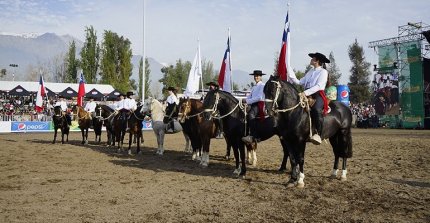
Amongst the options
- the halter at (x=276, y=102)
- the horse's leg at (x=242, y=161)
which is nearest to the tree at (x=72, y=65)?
the horse's leg at (x=242, y=161)

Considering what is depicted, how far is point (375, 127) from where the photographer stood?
3978 cm

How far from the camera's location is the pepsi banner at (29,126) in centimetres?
3269

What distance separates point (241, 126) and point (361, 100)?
65.0m

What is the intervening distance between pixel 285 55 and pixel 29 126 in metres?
29.0

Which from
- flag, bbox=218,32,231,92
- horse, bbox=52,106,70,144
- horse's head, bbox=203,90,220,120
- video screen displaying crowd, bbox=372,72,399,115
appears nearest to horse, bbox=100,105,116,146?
horse, bbox=52,106,70,144

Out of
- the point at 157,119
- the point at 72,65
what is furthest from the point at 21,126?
the point at 72,65

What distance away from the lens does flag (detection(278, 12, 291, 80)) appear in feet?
39.7

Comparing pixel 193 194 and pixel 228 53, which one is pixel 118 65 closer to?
pixel 228 53

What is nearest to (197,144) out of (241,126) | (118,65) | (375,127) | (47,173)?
(241,126)

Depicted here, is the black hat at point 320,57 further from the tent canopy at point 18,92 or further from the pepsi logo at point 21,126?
the tent canopy at point 18,92

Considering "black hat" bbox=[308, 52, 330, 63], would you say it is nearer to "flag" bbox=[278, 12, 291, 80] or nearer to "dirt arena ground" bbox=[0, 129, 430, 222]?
"flag" bbox=[278, 12, 291, 80]

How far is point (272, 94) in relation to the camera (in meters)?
8.56

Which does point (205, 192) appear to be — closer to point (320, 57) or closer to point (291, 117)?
point (291, 117)

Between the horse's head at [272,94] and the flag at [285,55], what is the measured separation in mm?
3274
